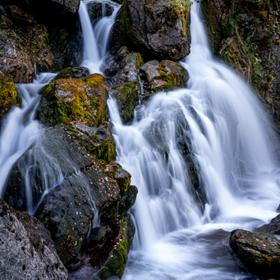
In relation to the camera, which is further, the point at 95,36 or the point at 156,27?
the point at 95,36

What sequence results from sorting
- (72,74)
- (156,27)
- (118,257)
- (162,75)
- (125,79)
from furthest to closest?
(156,27)
(162,75)
(125,79)
(72,74)
(118,257)

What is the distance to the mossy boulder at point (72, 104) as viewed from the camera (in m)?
6.94

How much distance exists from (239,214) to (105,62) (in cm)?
512

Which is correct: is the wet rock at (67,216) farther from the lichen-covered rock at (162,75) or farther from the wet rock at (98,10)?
the wet rock at (98,10)

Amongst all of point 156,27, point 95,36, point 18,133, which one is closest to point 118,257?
point 18,133

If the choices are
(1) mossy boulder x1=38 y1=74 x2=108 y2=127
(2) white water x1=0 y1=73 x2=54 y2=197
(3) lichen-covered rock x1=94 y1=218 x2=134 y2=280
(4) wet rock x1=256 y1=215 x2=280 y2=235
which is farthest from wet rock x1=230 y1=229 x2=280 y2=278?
(2) white water x1=0 y1=73 x2=54 y2=197

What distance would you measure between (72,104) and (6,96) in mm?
1212

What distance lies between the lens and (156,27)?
34.0ft

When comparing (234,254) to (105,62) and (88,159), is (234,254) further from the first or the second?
(105,62)

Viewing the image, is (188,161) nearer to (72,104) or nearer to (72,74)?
(72,104)

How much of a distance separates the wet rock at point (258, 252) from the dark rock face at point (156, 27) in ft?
19.2

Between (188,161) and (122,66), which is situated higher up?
(122,66)

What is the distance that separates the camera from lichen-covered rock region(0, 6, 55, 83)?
867 centimetres

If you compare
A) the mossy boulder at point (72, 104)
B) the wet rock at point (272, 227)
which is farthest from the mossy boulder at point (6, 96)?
the wet rock at point (272, 227)
